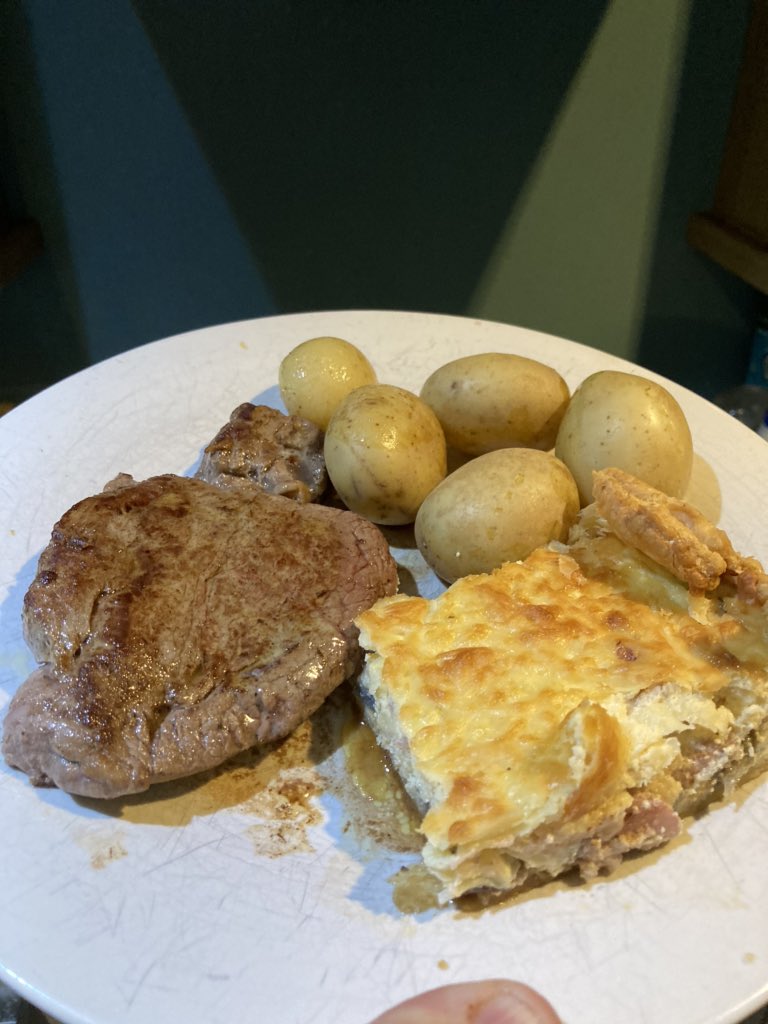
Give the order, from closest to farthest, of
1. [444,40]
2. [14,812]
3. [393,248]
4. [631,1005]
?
[631,1005] < [14,812] < [444,40] < [393,248]

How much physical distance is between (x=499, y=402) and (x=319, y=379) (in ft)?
1.63

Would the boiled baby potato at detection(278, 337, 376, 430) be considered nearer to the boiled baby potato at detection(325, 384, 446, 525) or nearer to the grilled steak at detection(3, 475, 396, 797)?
the boiled baby potato at detection(325, 384, 446, 525)

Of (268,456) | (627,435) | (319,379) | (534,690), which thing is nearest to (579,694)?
(534,690)

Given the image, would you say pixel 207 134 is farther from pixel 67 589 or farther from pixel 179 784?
pixel 179 784

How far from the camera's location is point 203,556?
1650 mm

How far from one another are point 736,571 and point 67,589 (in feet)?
4.18

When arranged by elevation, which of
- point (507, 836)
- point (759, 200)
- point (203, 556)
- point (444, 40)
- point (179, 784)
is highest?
point (444, 40)

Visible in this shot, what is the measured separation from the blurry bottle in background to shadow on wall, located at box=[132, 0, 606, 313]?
1.32 metres

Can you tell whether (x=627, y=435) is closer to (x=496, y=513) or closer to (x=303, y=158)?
(x=496, y=513)

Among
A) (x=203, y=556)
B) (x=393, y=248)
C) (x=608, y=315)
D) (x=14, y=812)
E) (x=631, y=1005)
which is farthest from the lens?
(x=608, y=315)

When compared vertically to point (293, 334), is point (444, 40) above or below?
above

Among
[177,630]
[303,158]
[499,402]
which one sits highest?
[303,158]

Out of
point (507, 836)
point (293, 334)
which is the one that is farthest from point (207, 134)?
point (507, 836)

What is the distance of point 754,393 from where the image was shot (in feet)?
12.4
